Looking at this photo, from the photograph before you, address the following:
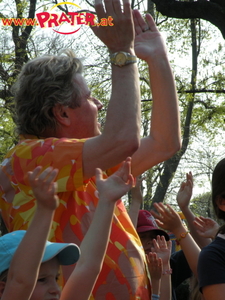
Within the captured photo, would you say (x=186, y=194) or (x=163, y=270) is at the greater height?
(x=186, y=194)

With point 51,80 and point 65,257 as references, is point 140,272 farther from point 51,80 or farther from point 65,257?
point 51,80

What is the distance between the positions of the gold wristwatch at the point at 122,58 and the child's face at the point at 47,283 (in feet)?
2.74

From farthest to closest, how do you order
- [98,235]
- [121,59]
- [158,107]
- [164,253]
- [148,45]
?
[164,253]
[148,45]
[158,107]
[121,59]
[98,235]

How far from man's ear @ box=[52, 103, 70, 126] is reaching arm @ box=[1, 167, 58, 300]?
2.61ft

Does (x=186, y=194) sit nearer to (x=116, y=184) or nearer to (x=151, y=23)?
(x=151, y=23)

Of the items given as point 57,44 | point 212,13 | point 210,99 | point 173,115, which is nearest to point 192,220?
point 173,115

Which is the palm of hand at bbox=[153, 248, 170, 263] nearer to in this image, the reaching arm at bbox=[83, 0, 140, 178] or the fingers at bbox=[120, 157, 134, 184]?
the reaching arm at bbox=[83, 0, 140, 178]

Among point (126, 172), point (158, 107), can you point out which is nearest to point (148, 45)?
point (158, 107)

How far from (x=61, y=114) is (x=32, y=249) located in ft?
2.94

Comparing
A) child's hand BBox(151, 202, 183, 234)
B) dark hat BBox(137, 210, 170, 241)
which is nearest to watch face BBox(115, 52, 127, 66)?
child's hand BBox(151, 202, 183, 234)

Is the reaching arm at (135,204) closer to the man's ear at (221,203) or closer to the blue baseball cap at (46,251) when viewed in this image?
the man's ear at (221,203)

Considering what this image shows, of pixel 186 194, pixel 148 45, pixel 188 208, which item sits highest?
pixel 148 45

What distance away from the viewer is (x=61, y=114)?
2.33 m

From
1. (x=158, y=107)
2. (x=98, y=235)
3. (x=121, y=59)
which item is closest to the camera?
(x=98, y=235)
